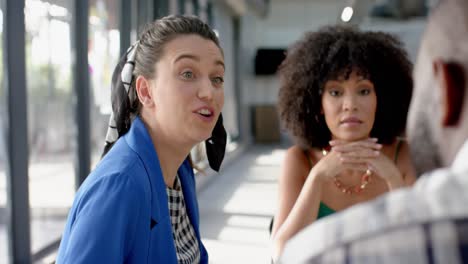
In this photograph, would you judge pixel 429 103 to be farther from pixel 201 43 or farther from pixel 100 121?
pixel 100 121

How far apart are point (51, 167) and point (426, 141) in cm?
554

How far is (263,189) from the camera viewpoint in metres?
7.96

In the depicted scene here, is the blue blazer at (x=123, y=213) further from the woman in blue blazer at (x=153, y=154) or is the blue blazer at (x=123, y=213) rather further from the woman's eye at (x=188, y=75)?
the woman's eye at (x=188, y=75)

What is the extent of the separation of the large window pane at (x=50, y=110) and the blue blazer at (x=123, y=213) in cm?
303

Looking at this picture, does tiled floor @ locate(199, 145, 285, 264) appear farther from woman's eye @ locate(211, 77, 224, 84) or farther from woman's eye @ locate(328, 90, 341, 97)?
woman's eye @ locate(211, 77, 224, 84)

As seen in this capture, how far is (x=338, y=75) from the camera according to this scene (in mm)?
1596

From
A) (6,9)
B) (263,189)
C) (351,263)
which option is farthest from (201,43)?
(263,189)

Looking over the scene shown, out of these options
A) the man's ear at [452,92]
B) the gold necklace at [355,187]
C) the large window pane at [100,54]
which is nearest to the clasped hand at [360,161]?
the gold necklace at [355,187]

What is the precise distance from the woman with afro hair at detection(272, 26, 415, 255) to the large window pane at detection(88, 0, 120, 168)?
3226 mm

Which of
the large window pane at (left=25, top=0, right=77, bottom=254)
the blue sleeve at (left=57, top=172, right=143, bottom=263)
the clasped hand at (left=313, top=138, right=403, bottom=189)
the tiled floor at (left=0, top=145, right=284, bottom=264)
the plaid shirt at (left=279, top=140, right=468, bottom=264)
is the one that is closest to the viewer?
the plaid shirt at (left=279, top=140, right=468, bottom=264)

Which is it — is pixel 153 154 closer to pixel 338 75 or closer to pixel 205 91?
pixel 205 91

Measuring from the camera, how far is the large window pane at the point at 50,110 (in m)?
4.38

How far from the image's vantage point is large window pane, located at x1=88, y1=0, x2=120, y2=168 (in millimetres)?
5000

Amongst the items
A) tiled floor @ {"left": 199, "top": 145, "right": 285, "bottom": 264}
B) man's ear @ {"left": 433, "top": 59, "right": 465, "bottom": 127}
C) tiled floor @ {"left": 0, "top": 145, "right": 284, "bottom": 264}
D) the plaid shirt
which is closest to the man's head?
man's ear @ {"left": 433, "top": 59, "right": 465, "bottom": 127}
